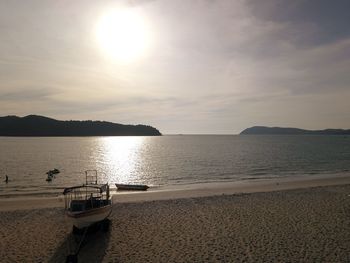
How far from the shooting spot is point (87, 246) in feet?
58.7

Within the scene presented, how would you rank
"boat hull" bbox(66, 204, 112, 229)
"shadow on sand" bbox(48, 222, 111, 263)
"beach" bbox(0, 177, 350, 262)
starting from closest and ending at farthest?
"shadow on sand" bbox(48, 222, 111, 263) < "beach" bbox(0, 177, 350, 262) < "boat hull" bbox(66, 204, 112, 229)

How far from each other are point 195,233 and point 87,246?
21.0 feet

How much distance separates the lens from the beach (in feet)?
53.7

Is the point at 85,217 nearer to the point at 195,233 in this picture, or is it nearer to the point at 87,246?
the point at 87,246

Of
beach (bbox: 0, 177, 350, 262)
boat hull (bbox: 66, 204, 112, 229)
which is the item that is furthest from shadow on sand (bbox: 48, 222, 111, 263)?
boat hull (bbox: 66, 204, 112, 229)

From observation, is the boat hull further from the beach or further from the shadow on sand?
the beach

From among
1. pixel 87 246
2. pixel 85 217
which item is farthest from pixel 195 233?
pixel 85 217

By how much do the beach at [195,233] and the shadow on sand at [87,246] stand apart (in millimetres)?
50

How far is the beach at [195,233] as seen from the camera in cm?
1638

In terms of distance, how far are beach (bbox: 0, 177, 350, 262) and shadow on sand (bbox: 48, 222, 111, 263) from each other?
5cm

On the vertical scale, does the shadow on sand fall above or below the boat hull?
below

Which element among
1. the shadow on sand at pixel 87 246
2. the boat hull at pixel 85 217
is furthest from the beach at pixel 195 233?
the boat hull at pixel 85 217

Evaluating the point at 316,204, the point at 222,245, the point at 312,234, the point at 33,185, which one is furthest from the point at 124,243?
the point at 33,185

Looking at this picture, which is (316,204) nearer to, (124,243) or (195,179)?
(124,243)
